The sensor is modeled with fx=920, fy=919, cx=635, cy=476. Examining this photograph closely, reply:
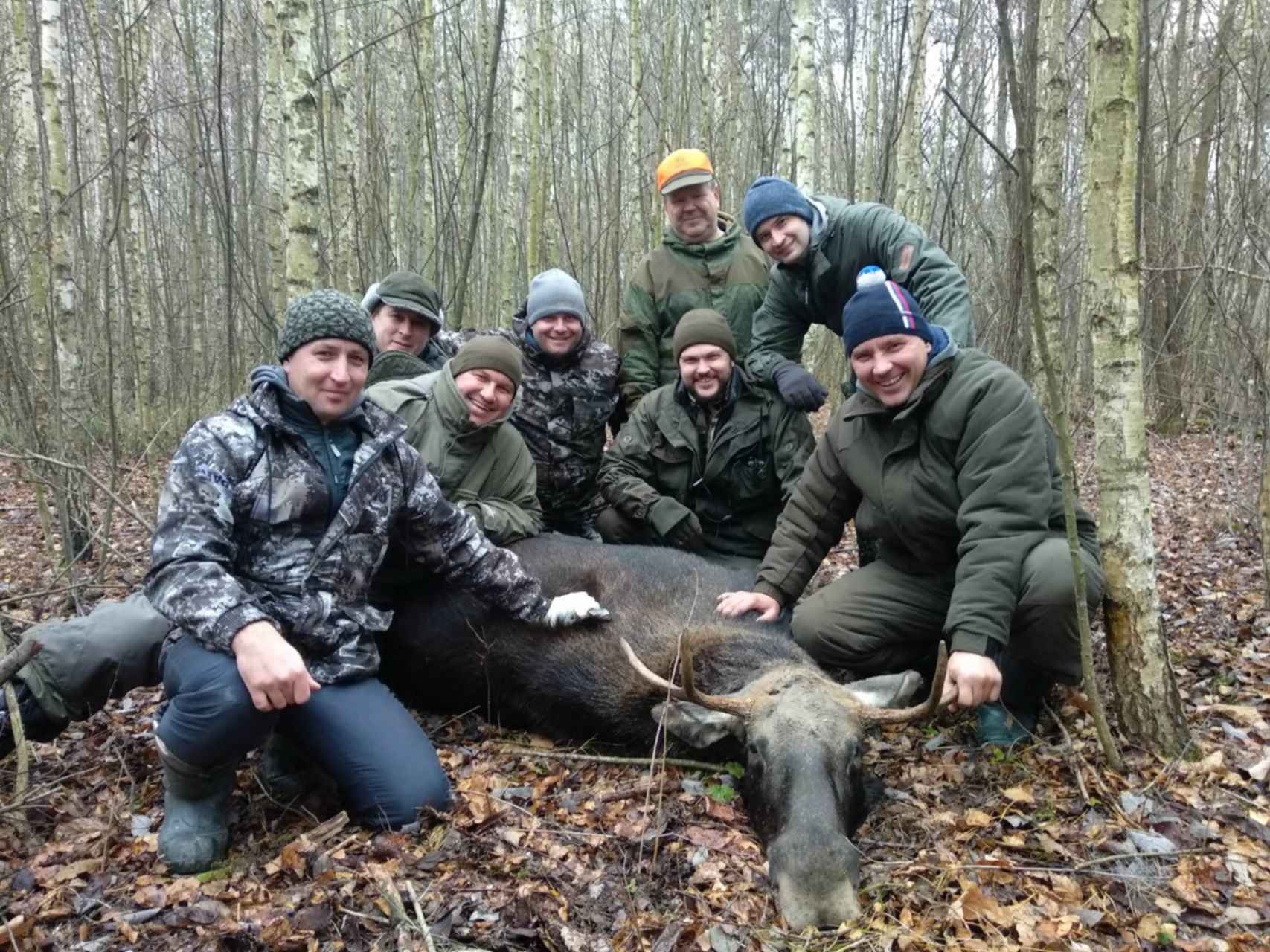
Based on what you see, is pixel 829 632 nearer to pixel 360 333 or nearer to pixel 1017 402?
pixel 1017 402

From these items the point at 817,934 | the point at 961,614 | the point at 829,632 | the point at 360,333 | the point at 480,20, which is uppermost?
the point at 480,20

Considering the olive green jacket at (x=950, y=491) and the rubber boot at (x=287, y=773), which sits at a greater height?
the olive green jacket at (x=950, y=491)

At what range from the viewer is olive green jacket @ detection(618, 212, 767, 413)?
6.24 metres

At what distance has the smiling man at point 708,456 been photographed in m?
5.40

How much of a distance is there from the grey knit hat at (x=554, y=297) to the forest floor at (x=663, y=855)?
2.60 meters

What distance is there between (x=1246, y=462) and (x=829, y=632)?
3.95 meters

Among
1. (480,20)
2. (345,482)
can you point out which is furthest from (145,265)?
(345,482)

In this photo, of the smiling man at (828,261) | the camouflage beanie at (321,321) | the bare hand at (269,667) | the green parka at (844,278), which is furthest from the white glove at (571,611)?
the green parka at (844,278)

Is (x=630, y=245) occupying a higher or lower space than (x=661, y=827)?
higher

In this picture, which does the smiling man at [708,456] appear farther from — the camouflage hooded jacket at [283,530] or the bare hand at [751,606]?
the camouflage hooded jacket at [283,530]

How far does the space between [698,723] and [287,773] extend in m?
1.70

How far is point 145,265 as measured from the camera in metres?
11.9

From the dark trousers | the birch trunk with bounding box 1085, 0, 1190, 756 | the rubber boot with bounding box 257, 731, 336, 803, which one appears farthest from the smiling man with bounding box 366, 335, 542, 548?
the birch trunk with bounding box 1085, 0, 1190, 756

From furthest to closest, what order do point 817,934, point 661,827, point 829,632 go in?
1. point 829,632
2. point 661,827
3. point 817,934
